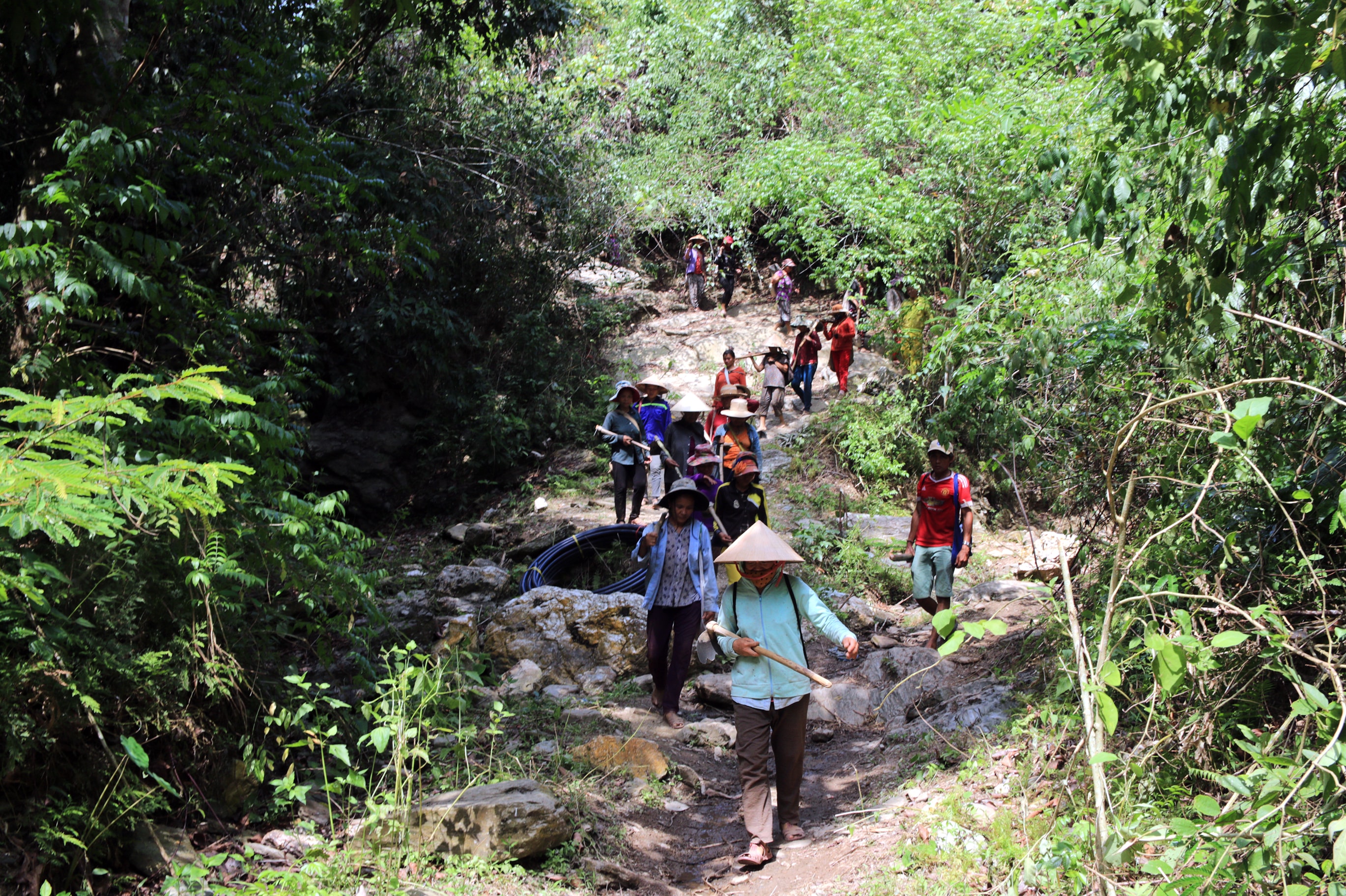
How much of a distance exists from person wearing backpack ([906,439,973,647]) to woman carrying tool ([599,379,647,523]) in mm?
3557

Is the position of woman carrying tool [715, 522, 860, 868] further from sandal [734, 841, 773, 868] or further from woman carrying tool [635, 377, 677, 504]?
woman carrying tool [635, 377, 677, 504]

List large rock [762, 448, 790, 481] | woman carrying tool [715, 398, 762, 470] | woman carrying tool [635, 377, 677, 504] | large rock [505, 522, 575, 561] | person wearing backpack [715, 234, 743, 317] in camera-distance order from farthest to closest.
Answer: person wearing backpack [715, 234, 743, 317] → large rock [762, 448, 790, 481] → large rock [505, 522, 575, 561] → woman carrying tool [635, 377, 677, 504] → woman carrying tool [715, 398, 762, 470]

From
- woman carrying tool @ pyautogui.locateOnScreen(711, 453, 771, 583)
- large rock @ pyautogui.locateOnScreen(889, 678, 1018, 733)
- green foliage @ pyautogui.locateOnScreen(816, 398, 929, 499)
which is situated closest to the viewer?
large rock @ pyautogui.locateOnScreen(889, 678, 1018, 733)

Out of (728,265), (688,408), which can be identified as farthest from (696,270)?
(688,408)

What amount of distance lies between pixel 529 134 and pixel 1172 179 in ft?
38.1

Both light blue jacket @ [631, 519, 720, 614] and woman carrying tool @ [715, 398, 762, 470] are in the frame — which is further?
woman carrying tool @ [715, 398, 762, 470]

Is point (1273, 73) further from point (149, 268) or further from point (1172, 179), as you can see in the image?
point (149, 268)

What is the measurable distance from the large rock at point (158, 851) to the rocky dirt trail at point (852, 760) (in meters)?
1.89

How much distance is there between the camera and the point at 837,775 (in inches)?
235

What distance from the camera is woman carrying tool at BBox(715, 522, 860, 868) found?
4703mm

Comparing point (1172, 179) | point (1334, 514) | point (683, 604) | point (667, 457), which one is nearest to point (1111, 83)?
point (1172, 179)

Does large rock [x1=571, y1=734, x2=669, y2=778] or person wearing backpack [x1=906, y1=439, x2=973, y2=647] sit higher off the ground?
person wearing backpack [x1=906, y1=439, x2=973, y2=647]

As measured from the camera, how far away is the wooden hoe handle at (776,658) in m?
4.59

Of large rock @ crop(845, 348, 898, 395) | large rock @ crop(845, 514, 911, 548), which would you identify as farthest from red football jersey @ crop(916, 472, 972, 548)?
large rock @ crop(845, 348, 898, 395)
